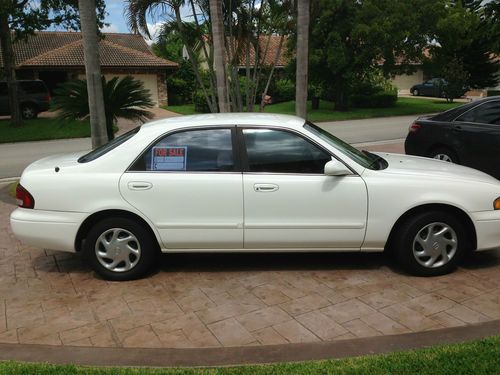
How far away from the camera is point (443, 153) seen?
850 centimetres

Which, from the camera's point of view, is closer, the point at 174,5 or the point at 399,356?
the point at 399,356

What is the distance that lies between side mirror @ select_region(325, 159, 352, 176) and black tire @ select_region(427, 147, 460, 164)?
14.2 feet

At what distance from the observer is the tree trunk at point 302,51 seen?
32.1 ft

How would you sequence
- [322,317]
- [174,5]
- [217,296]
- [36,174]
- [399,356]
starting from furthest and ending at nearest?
[174,5] < [36,174] < [217,296] < [322,317] < [399,356]

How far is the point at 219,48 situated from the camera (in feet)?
31.6

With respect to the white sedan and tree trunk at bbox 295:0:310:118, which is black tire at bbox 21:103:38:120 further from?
the white sedan

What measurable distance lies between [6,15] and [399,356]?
73.1ft

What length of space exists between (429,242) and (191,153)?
229 cm

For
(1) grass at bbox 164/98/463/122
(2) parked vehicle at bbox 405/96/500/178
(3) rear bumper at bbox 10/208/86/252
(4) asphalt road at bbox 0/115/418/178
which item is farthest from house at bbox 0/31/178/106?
(3) rear bumper at bbox 10/208/86/252

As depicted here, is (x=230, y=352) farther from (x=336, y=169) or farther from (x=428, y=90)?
(x=428, y=90)

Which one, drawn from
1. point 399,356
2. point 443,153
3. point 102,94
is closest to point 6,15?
point 102,94

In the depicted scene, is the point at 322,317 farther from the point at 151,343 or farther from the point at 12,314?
the point at 12,314

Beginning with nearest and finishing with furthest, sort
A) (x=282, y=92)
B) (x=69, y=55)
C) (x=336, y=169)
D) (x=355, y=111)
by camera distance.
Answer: (x=336, y=169), (x=355, y=111), (x=69, y=55), (x=282, y=92)

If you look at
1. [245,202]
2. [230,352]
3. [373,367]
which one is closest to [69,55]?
[245,202]
